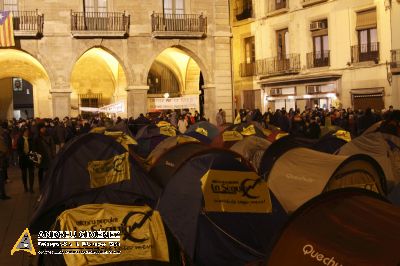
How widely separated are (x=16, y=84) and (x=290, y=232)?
47.9 m

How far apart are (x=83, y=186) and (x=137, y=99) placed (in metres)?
16.8

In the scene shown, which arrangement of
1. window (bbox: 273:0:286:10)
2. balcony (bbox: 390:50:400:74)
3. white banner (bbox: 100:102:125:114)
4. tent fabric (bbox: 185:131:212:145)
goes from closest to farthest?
tent fabric (bbox: 185:131:212:145), balcony (bbox: 390:50:400:74), white banner (bbox: 100:102:125:114), window (bbox: 273:0:286:10)

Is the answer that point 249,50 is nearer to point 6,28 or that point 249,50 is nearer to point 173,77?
point 173,77

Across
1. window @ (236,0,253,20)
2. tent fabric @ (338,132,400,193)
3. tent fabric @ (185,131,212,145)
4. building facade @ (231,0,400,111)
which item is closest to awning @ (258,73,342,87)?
building facade @ (231,0,400,111)

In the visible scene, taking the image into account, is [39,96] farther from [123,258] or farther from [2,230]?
[123,258]

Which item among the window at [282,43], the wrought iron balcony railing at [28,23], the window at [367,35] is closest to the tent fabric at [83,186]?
the wrought iron balcony railing at [28,23]

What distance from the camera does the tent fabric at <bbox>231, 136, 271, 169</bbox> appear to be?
12891 mm

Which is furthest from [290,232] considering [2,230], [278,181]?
[2,230]

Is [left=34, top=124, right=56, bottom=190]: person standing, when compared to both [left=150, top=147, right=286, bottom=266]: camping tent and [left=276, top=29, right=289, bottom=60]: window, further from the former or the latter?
[left=276, top=29, right=289, bottom=60]: window

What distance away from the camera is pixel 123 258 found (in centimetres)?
639

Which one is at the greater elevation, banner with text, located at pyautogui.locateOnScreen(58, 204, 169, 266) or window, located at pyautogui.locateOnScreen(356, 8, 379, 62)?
window, located at pyautogui.locateOnScreen(356, 8, 379, 62)

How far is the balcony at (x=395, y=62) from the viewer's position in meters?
24.3

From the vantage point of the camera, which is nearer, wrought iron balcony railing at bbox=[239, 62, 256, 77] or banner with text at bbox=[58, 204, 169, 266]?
banner with text at bbox=[58, 204, 169, 266]

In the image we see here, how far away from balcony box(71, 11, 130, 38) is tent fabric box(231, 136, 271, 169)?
1351cm
